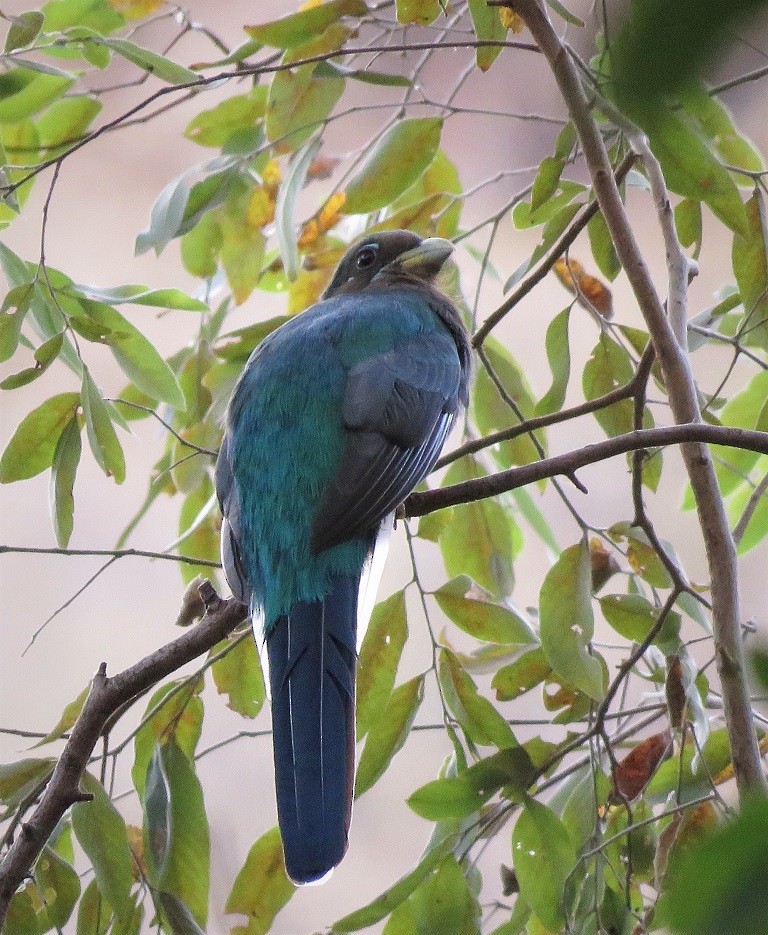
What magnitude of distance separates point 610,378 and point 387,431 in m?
0.47

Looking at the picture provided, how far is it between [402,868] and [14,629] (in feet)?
4.94

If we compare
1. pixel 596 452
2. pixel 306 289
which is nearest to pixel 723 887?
pixel 596 452

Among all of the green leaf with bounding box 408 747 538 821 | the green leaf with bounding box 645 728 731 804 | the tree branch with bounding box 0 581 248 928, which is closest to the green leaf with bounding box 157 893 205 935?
the tree branch with bounding box 0 581 248 928

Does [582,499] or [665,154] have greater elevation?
[582,499]

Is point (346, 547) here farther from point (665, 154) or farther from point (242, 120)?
point (242, 120)

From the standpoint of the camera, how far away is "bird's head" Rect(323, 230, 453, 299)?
2.41 meters

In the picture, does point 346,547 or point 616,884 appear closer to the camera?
point 616,884

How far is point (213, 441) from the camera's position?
2.18 metres

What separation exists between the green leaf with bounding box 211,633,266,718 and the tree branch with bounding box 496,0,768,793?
79 centimetres

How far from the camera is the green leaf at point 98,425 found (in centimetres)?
165

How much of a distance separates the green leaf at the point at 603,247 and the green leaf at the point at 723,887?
5.70 ft

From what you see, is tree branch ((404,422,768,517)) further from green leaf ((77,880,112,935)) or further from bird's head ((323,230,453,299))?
bird's head ((323,230,453,299))

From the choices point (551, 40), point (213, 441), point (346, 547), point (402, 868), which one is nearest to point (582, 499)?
point (402, 868)

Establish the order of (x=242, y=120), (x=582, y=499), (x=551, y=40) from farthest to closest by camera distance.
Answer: (x=582, y=499)
(x=242, y=120)
(x=551, y=40)
